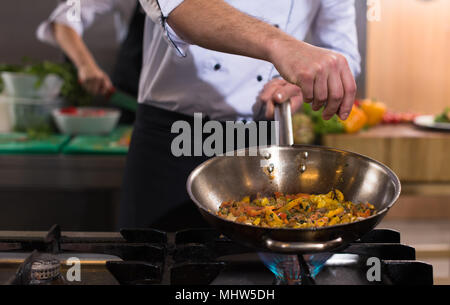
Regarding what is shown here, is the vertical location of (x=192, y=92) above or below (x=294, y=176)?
above

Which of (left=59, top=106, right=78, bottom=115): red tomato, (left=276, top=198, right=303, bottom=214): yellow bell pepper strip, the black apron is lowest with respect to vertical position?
(left=276, top=198, right=303, bottom=214): yellow bell pepper strip

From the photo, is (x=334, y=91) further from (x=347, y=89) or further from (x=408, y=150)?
(x=408, y=150)

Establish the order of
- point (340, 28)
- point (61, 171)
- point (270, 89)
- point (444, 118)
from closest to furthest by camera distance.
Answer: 1. point (270, 89)
2. point (340, 28)
3. point (61, 171)
4. point (444, 118)

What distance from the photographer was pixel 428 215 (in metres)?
3.25

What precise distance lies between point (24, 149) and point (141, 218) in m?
1.05

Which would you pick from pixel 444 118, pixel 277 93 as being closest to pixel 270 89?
pixel 277 93

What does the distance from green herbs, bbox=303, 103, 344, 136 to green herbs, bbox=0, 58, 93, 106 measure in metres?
1.12

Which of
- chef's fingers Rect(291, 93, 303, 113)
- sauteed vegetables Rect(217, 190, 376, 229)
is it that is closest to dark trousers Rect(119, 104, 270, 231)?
chef's fingers Rect(291, 93, 303, 113)

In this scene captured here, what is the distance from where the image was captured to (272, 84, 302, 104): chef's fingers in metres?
1.09

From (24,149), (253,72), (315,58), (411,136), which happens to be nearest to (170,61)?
(253,72)

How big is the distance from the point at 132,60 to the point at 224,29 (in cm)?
172

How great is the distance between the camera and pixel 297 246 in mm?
695

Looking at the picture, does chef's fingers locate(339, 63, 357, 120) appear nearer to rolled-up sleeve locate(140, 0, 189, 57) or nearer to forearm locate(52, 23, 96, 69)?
rolled-up sleeve locate(140, 0, 189, 57)
